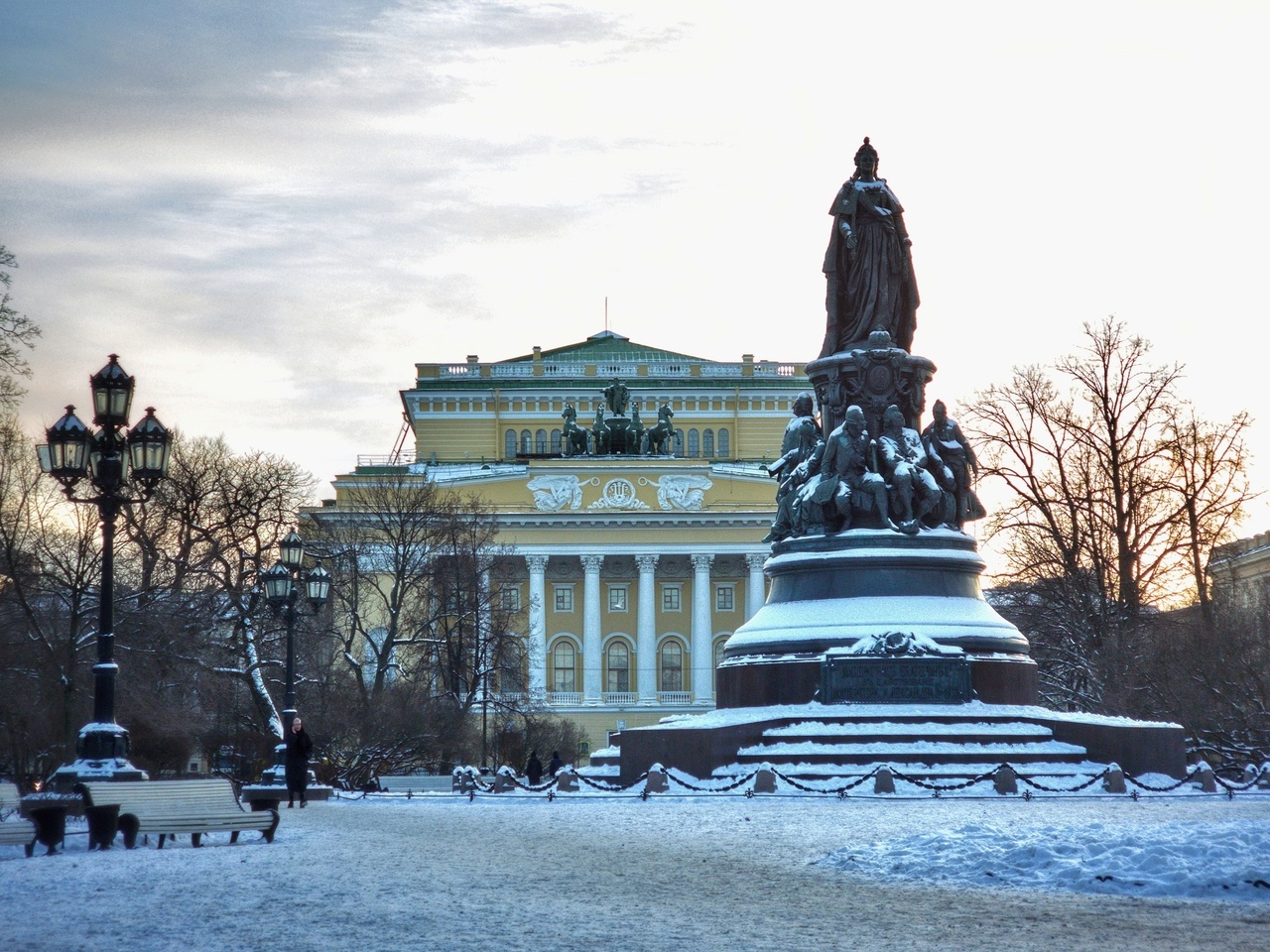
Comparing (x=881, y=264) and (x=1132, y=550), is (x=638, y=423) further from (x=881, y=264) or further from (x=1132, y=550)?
(x=881, y=264)

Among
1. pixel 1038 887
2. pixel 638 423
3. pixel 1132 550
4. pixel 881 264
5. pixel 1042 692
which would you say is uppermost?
pixel 638 423

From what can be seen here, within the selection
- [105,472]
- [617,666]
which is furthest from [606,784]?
[617,666]

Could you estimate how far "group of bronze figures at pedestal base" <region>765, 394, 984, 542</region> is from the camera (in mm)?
30266

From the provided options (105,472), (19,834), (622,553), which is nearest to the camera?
(19,834)

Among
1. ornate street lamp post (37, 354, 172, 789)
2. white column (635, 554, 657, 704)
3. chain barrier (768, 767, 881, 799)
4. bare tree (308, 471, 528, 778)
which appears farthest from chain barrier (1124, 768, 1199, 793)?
white column (635, 554, 657, 704)

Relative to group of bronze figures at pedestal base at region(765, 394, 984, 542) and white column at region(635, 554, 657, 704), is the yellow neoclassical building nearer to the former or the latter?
white column at region(635, 554, 657, 704)

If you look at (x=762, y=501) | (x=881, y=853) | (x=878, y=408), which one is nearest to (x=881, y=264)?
(x=878, y=408)

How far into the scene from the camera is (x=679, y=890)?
13.5 metres

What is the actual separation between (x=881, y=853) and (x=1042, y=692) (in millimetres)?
33763

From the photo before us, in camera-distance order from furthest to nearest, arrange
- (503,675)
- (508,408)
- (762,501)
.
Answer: (508,408) < (762,501) < (503,675)

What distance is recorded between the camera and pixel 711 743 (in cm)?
2773

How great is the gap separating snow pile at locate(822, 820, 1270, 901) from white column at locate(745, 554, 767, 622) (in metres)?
74.6

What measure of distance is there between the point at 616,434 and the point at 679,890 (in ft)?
251

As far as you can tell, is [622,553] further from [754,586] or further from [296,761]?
[296,761]
